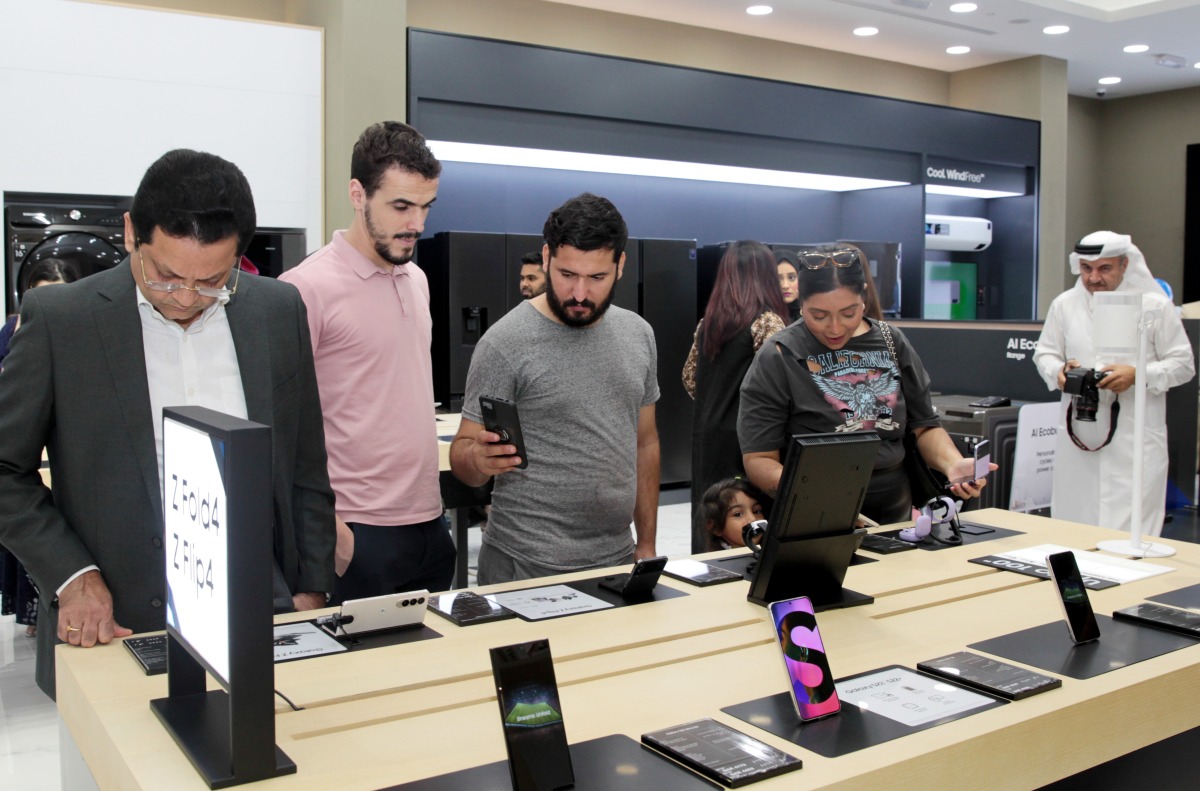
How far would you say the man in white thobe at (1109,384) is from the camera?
4562 mm

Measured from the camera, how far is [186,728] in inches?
51.2

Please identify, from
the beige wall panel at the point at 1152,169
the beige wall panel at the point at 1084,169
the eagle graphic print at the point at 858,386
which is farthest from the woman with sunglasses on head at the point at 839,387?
the beige wall panel at the point at 1152,169

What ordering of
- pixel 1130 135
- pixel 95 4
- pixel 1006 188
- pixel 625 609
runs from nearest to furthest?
pixel 625 609 < pixel 95 4 < pixel 1006 188 < pixel 1130 135

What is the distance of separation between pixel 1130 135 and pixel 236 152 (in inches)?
353

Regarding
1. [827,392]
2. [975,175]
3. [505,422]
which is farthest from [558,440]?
[975,175]

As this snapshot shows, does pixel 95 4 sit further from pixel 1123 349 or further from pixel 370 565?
pixel 1123 349

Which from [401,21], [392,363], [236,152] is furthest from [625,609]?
[401,21]

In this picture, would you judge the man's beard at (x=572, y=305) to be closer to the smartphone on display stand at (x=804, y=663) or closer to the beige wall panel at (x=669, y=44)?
the smartphone on display stand at (x=804, y=663)

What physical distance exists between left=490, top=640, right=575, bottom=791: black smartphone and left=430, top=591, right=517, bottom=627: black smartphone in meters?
0.60

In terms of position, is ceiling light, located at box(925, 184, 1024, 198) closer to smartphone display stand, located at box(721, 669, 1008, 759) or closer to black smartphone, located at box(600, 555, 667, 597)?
black smartphone, located at box(600, 555, 667, 597)

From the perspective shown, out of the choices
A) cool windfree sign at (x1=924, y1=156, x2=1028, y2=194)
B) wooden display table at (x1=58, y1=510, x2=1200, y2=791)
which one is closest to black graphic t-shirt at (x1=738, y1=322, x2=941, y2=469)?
wooden display table at (x1=58, y1=510, x2=1200, y2=791)

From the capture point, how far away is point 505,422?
2.08 meters

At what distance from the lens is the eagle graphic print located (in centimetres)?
263

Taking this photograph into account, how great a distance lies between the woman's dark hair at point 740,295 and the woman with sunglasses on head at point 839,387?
1283 millimetres
